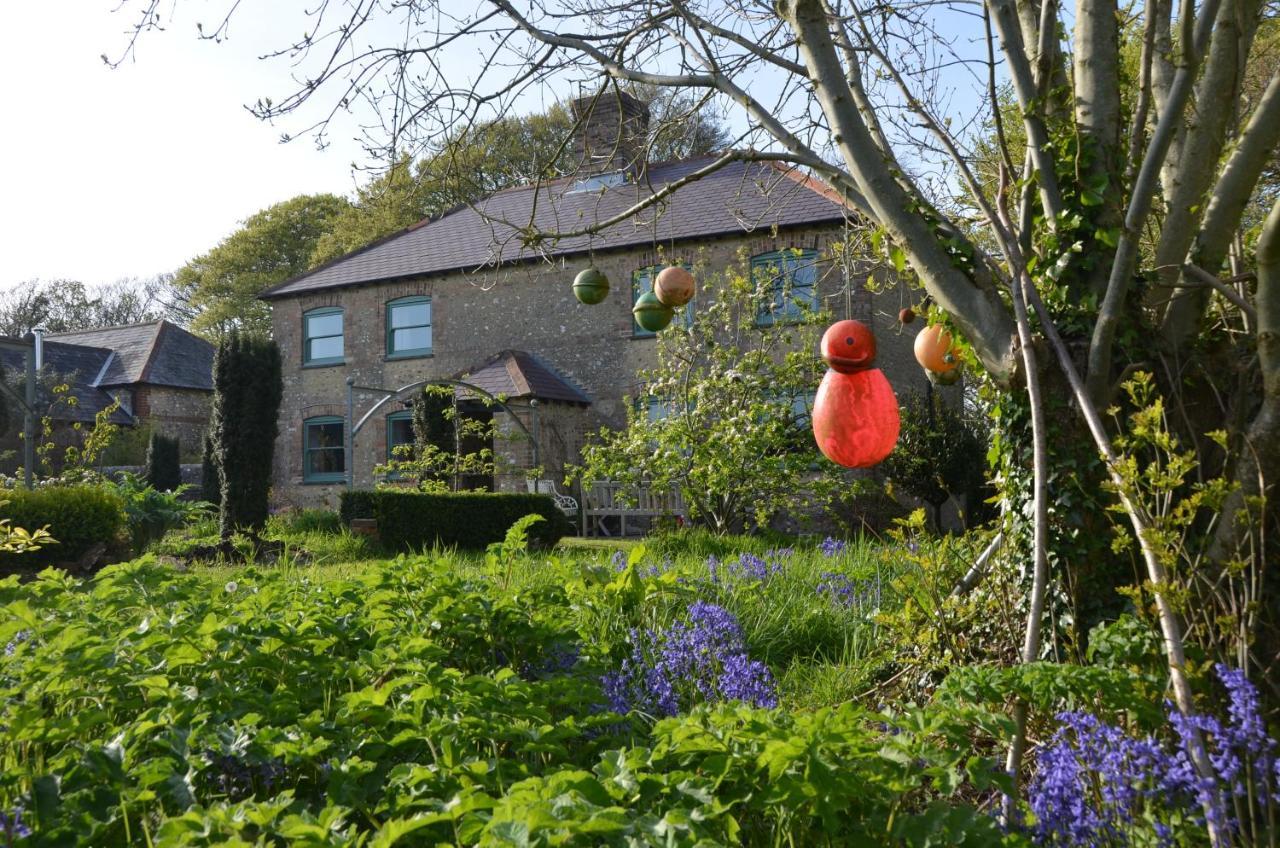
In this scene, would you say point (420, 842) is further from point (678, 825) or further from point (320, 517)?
point (320, 517)

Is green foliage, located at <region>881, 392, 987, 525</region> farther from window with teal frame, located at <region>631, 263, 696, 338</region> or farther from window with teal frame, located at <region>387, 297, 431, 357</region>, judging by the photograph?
window with teal frame, located at <region>387, 297, 431, 357</region>

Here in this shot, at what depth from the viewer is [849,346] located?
4.40 meters

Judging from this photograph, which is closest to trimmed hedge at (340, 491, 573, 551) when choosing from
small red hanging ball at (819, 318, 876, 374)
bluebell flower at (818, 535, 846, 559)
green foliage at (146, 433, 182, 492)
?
bluebell flower at (818, 535, 846, 559)

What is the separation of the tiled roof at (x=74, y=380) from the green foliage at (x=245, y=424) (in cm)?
1430

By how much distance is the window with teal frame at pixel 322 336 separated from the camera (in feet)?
73.9

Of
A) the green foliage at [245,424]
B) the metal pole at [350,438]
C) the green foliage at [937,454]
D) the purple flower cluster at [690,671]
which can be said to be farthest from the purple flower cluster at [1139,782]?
the green foliage at [245,424]

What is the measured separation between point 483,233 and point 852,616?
694 inches

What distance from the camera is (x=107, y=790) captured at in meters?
2.29

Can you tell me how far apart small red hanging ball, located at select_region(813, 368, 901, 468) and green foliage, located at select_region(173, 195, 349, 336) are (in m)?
35.3

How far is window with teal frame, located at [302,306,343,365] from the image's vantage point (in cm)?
2252

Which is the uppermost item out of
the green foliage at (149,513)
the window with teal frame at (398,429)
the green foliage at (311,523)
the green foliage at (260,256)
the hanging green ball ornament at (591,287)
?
the green foliage at (260,256)

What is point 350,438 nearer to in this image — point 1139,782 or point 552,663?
point 552,663

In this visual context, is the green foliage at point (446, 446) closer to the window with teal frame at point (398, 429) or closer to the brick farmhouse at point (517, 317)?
the brick farmhouse at point (517, 317)

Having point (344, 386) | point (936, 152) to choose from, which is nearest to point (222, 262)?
point (344, 386)
